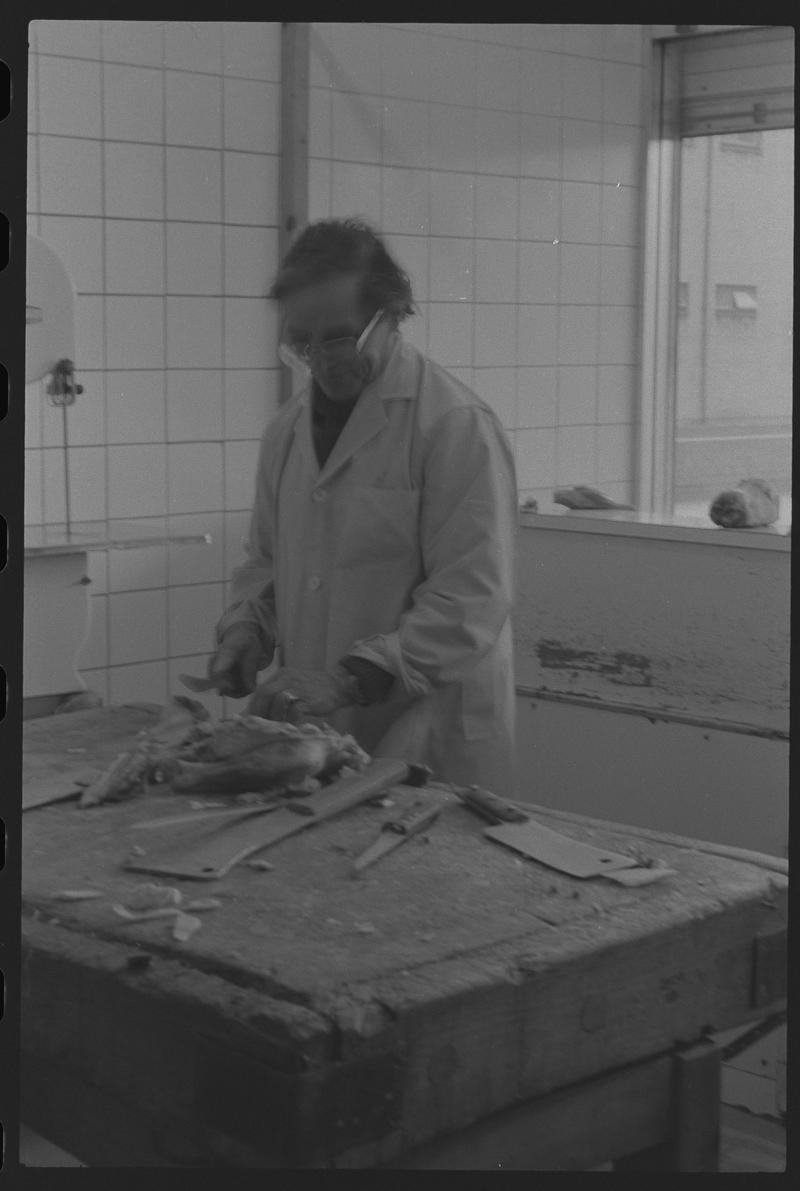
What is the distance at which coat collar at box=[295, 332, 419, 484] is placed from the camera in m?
1.28

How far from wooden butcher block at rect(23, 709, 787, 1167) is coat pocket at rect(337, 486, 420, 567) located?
0.26m

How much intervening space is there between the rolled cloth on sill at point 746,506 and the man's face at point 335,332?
0.36 meters

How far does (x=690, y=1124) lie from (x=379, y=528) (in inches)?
23.2

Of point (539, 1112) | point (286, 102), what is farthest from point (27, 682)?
point (286, 102)

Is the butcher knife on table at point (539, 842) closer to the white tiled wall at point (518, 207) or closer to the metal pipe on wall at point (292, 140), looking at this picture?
the white tiled wall at point (518, 207)

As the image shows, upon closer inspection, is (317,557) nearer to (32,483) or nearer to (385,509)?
(385,509)

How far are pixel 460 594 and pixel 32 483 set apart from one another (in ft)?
1.33

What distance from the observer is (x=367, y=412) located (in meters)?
1.31

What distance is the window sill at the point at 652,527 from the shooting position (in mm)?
1376

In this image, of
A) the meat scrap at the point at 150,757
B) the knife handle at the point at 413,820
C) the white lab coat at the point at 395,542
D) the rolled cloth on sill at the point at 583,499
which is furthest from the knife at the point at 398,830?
the rolled cloth on sill at the point at 583,499

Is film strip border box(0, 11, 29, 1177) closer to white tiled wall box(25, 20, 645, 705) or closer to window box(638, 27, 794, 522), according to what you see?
white tiled wall box(25, 20, 645, 705)

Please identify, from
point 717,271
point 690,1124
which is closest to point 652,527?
point 717,271

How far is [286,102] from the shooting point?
51.8 inches

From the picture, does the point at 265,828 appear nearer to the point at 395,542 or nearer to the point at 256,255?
the point at 395,542
